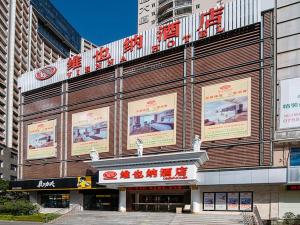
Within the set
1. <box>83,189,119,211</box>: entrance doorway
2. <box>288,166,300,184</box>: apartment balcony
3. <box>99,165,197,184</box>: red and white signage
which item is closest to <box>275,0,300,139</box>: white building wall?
<box>288,166,300,184</box>: apartment balcony

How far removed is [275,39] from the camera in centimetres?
4116

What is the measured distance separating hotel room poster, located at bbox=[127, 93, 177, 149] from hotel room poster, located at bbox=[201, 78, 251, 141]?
13.2 feet

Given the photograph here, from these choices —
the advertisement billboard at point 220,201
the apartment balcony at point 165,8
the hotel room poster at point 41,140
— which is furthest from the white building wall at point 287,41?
the apartment balcony at point 165,8

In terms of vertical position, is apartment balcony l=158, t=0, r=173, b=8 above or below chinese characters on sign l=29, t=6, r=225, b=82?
above

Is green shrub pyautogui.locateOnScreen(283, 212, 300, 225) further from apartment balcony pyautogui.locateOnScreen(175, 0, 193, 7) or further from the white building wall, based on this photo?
apartment balcony pyautogui.locateOnScreen(175, 0, 193, 7)

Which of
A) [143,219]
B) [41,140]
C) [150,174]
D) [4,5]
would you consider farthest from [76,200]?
[4,5]

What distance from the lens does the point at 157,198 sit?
1950 inches

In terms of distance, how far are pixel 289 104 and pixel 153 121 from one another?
15.4m

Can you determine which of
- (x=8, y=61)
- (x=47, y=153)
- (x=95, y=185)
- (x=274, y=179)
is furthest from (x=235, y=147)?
(x=8, y=61)

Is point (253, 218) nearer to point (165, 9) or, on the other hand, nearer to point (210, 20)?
point (210, 20)

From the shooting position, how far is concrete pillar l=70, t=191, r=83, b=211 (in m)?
56.4

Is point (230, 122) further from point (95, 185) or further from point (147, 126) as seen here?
point (95, 185)

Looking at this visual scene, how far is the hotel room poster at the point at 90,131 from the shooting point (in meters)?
54.5

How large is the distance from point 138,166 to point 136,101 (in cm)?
780
